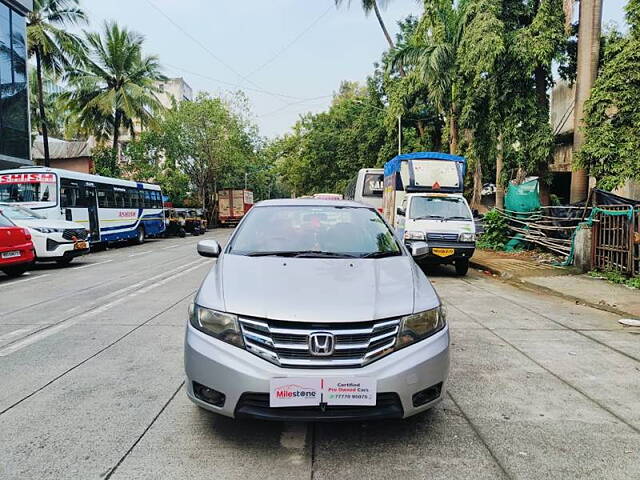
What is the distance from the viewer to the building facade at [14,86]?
2023 cm

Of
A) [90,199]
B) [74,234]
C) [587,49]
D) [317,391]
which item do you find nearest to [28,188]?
[90,199]

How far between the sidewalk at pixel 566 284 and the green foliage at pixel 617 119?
7.80ft

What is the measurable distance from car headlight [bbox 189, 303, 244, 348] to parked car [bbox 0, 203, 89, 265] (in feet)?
36.5

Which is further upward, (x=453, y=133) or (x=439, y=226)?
(x=453, y=133)

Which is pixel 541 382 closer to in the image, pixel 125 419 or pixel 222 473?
pixel 222 473

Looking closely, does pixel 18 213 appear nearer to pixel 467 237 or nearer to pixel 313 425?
pixel 467 237

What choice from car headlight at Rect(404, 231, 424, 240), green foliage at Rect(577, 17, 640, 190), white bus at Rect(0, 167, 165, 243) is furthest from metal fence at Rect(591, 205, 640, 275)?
white bus at Rect(0, 167, 165, 243)

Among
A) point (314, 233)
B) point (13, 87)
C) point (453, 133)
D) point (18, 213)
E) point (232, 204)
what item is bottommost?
point (314, 233)

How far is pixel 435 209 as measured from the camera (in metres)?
12.0

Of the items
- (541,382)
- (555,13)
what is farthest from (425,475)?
(555,13)

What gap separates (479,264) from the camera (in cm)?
1317

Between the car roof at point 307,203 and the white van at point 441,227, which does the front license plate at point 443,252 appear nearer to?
the white van at point 441,227

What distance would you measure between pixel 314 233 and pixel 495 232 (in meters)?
13.3

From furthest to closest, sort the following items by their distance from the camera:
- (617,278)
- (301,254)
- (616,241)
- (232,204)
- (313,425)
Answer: (232,204) → (616,241) → (617,278) → (301,254) → (313,425)
